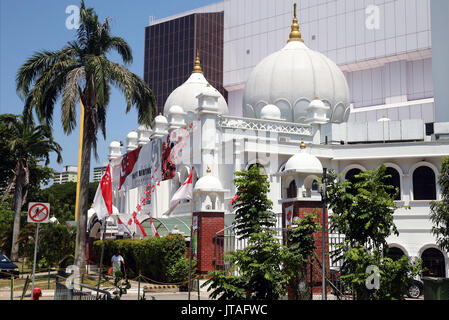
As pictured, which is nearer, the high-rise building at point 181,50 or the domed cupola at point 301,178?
the domed cupola at point 301,178

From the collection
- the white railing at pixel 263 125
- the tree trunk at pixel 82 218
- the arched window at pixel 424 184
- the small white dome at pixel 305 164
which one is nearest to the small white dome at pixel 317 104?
the white railing at pixel 263 125

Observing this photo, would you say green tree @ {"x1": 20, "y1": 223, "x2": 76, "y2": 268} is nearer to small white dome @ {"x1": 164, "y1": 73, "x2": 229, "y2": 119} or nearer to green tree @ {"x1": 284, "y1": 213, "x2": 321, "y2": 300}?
small white dome @ {"x1": 164, "y1": 73, "x2": 229, "y2": 119}

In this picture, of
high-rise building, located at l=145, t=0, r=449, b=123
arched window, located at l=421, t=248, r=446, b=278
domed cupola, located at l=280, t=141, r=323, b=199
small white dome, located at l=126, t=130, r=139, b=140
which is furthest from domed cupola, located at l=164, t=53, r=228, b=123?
domed cupola, located at l=280, t=141, r=323, b=199

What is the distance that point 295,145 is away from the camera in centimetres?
2986

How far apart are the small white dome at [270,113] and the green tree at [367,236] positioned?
19.8m

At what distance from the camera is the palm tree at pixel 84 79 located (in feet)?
→ 71.5

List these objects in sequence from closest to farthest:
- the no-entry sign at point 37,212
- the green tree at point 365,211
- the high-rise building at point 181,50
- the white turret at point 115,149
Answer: the green tree at point 365,211 → the no-entry sign at point 37,212 → the white turret at point 115,149 → the high-rise building at point 181,50

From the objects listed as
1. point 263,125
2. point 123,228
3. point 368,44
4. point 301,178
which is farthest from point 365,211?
point 368,44

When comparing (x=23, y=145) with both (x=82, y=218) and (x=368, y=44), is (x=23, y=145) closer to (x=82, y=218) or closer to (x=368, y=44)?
(x=82, y=218)

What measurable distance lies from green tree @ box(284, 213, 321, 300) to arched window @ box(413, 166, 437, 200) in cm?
1613

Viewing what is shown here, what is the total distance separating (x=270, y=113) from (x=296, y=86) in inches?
152

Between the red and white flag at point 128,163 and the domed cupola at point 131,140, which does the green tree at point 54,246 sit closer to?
the red and white flag at point 128,163
